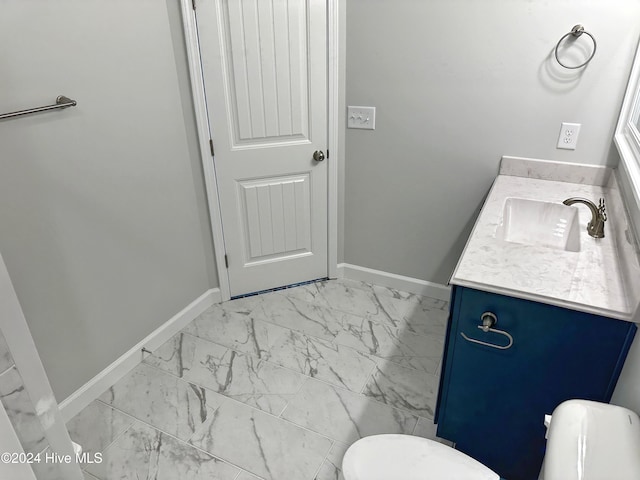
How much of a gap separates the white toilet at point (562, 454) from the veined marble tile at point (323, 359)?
34.3 inches

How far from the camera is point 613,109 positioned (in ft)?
6.61

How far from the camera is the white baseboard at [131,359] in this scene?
77.4 inches

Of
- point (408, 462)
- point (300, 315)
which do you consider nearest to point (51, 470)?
point (408, 462)

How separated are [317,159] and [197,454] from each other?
1609 mm

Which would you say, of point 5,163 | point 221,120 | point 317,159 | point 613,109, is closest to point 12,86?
point 5,163

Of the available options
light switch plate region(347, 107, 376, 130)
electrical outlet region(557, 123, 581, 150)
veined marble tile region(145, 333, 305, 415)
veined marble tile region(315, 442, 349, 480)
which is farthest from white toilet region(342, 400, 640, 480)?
light switch plate region(347, 107, 376, 130)

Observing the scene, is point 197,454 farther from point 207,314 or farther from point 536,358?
point 536,358

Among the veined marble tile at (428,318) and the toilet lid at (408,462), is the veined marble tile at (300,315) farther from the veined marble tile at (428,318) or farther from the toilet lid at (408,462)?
the toilet lid at (408,462)

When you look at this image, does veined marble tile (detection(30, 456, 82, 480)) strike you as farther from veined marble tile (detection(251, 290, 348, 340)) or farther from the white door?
the white door

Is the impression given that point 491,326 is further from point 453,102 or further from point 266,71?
point 266,71

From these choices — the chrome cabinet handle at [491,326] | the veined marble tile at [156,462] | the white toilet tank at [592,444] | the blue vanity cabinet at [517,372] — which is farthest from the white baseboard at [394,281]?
the white toilet tank at [592,444]

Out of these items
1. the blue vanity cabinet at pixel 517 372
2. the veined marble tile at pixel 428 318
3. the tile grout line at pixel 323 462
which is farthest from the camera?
the veined marble tile at pixel 428 318

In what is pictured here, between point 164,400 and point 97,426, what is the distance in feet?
0.92

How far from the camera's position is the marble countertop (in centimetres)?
127
